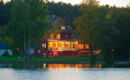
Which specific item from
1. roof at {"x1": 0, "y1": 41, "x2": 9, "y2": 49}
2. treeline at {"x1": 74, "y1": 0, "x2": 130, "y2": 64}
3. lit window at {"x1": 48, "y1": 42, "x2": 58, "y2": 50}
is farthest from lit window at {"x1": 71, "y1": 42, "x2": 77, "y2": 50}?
treeline at {"x1": 74, "y1": 0, "x2": 130, "y2": 64}

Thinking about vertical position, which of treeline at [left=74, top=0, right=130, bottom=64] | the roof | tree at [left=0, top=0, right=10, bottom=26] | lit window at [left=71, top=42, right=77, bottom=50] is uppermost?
tree at [left=0, top=0, right=10, bottom=26]

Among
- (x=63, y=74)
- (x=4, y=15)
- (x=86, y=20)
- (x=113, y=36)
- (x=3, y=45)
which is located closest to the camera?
(x=63, y=74)

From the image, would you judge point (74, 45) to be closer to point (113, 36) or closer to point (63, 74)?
point (113, 36)

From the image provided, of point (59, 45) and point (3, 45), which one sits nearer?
point (3, 45)

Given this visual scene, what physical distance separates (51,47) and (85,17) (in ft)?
50.3

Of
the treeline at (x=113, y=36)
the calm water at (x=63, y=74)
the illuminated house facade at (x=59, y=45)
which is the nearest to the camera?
the calm water at (x=63, y=74)

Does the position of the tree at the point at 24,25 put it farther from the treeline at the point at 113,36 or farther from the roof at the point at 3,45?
the roof at the point at 3,45

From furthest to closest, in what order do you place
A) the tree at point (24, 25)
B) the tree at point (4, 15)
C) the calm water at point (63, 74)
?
the tree at point (4, 15), the tree at point (24, 25), the calm water at point (63, 74)

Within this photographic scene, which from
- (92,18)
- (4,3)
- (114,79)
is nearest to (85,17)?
(92,18)

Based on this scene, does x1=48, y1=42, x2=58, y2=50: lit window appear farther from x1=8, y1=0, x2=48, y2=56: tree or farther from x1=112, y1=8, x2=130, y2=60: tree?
x1=112, y1=8, x2=130, y2=60: tree

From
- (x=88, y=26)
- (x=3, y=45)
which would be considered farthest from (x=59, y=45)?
(x=88, y=26)

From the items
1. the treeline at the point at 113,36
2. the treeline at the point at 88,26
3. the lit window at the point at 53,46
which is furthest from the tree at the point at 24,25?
the lit window at the point at 53,46

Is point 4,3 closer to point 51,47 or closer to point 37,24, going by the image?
point 51,47

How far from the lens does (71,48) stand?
344 ft
